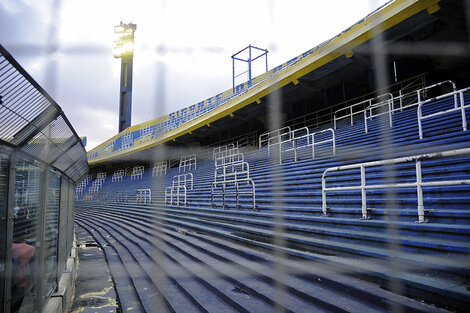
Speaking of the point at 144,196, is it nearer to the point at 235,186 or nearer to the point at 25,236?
the point at 235,186

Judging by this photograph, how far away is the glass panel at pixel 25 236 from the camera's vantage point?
182 cm

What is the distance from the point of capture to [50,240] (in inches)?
111

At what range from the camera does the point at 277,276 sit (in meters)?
2.98

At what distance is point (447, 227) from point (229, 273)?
2.20 m

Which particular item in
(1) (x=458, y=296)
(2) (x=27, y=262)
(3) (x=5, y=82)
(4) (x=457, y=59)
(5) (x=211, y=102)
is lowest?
(1) (x=458, y=296)

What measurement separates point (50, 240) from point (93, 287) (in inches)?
63.7

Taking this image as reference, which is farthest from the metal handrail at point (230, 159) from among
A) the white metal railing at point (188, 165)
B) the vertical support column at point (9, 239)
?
the vertical support column at point (9, 239)

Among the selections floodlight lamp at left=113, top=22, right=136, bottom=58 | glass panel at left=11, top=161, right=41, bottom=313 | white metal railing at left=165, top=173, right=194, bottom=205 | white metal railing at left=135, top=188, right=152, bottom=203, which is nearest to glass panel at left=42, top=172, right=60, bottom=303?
glass panel at left=11, top=161, right=41, bottom=313

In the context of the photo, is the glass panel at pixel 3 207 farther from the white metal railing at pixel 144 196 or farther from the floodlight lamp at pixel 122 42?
the floodlight lamp at pixel 122 42

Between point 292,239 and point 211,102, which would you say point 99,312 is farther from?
point 211,102

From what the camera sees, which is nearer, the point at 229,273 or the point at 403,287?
the point at 403,287

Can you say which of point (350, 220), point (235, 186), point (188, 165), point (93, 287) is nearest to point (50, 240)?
point (93, 287)

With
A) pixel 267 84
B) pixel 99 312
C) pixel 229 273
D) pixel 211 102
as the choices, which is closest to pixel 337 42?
pixel 267 84

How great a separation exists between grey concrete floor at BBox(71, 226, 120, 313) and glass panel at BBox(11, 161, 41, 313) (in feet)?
4.92
